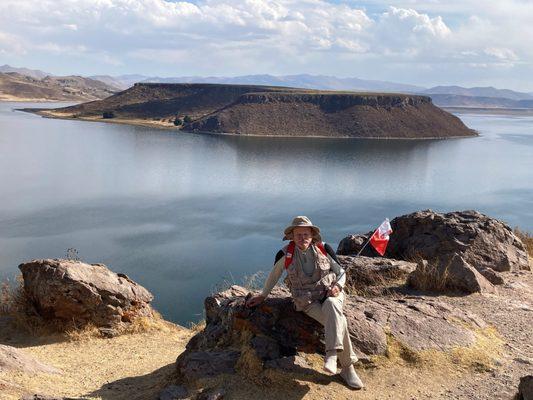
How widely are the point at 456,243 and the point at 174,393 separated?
757 cm

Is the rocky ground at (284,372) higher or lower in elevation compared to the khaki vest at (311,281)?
lower

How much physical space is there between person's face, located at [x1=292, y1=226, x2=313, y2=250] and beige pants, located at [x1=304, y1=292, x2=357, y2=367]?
25.7 inches

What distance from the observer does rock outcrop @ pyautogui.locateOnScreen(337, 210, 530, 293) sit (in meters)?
11.7

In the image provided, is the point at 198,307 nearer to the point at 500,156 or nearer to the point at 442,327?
the point at 442,327

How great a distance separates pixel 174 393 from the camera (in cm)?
629

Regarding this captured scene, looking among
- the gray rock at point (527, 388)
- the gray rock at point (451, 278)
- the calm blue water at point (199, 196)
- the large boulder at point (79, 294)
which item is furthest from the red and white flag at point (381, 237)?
the calm blue water at point (199, 196)

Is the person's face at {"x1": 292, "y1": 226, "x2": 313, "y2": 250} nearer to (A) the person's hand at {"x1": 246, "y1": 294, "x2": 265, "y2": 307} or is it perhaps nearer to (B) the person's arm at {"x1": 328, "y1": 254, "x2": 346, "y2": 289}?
(B) the person's arm at {"x1": 328, "y1": 254, "x2": 346, "y2": 289}

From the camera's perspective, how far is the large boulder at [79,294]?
1061 cm

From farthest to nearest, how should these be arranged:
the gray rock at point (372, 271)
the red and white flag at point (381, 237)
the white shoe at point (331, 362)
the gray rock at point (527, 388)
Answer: the red and white flag at point (381, 237) → the gray rock at point (372, 271) → the white shoe at point (331, 362) → the gray rock at point (527, 388)

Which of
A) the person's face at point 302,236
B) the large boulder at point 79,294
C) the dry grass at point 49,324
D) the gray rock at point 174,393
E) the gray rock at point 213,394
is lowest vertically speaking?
the dry grass at point 49,324

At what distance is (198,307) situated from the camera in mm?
18531

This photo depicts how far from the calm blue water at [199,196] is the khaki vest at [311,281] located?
11.3 m

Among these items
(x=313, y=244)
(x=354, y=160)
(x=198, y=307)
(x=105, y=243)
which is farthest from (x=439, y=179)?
(x=313, y=244)

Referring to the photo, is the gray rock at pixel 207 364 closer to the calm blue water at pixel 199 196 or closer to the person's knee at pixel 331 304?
the person's knee at pixel 331 304
